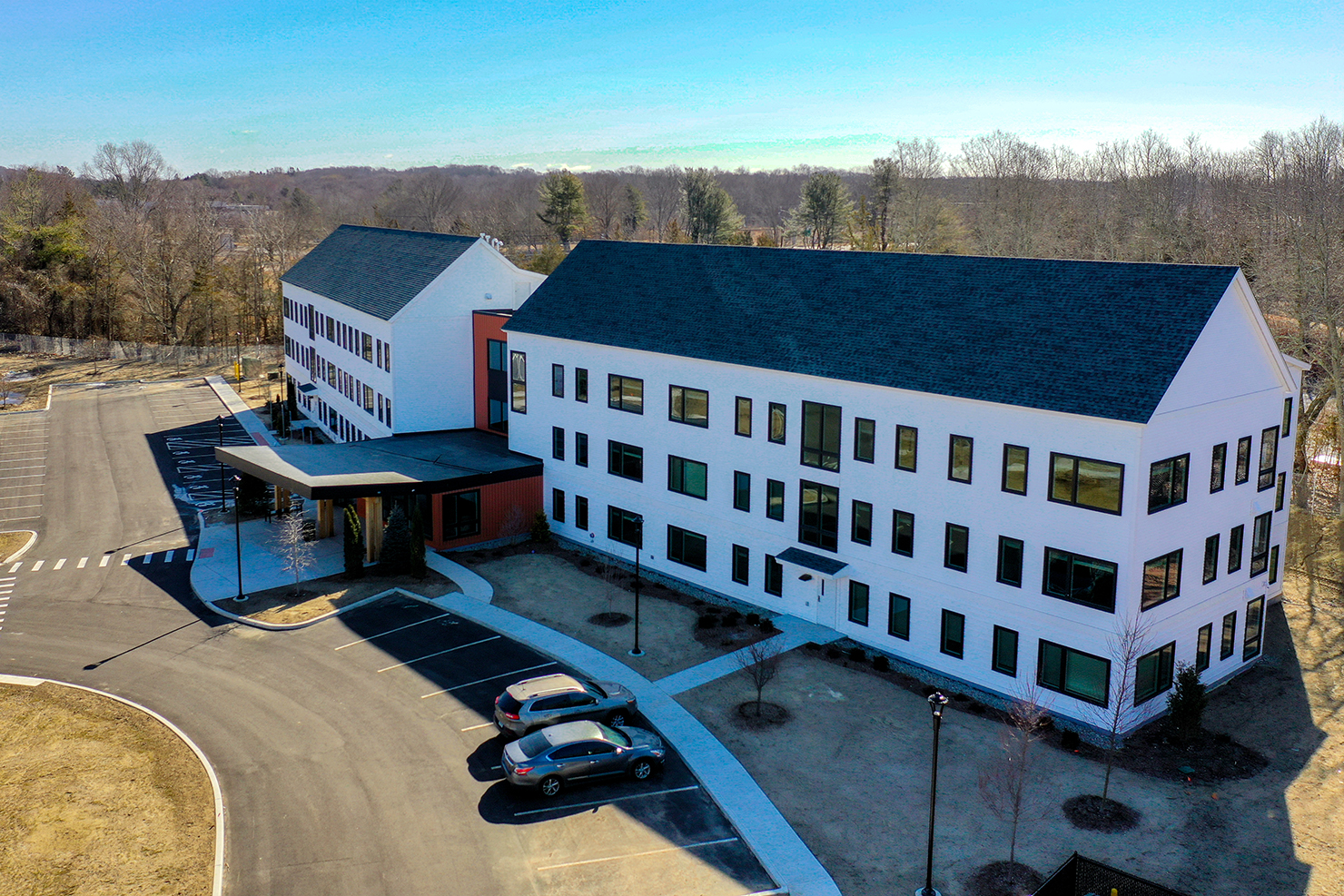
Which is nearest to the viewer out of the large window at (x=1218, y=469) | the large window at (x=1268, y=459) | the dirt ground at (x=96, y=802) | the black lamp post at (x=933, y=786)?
the black lamp post at (x=933, y=786)

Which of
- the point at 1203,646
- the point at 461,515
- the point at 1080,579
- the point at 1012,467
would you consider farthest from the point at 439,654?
the point at 1203,646

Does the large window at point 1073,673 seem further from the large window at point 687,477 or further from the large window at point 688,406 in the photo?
the large window at point 688,406

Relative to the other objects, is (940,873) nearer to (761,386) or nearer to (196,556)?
(761,386)

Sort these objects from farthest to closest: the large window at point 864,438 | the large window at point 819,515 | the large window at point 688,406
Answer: the large window at point 688,406, the large window at point 819,515, the large window at point 864,438

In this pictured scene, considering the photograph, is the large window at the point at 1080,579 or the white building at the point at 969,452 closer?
the large window at the point at 1080,579

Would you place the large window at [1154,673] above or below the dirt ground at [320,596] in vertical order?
above

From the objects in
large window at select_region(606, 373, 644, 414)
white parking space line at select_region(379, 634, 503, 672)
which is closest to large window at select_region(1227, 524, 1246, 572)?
large window at select_region(606, 373, 644, 414)

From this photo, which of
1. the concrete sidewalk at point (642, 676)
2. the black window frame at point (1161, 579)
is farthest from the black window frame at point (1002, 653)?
the concrete sidewalk at point (642, 676)

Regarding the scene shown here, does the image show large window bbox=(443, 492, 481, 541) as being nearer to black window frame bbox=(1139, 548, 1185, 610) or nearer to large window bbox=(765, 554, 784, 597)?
large window bbox=(765, 554, 784, 597)
